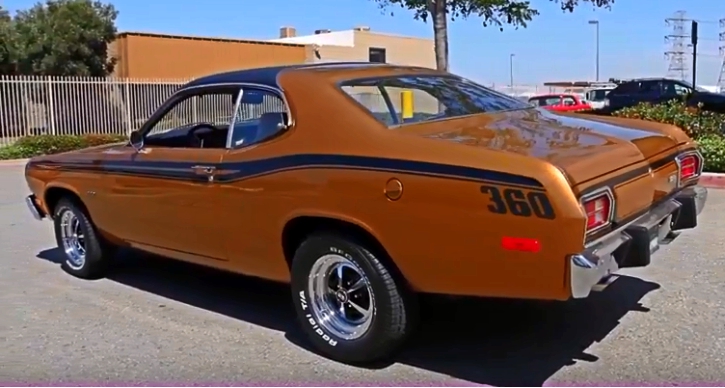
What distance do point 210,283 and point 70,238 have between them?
1.38 meters

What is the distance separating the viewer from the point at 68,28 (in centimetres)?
2459

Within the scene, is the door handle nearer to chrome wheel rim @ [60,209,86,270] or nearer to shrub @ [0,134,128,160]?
chrome wheel rim @ [60,209,86,270]

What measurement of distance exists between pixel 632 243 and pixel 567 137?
65 centimetres

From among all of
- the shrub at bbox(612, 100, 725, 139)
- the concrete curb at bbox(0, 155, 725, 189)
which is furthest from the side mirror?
the shrub at bbox(612, 100, 725, 139)

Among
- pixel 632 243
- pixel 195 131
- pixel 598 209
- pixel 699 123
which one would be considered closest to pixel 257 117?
pixel 195 131

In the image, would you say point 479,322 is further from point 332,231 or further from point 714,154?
point 714,154

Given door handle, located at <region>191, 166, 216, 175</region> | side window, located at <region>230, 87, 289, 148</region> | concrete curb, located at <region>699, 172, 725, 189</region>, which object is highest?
side window, located at <region>230, 87, 289, 148</region>

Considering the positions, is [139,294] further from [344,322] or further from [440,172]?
[440,172]

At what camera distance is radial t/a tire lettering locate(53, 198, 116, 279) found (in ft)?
19.0

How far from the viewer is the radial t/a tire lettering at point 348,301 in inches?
147

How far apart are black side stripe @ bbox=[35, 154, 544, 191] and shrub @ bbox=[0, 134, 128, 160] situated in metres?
12.5

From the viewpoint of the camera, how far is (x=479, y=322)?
180 inches

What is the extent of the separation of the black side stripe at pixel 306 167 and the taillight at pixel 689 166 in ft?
5.56

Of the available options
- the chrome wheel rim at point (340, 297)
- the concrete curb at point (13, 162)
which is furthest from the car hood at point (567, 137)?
the concrete curb at point (13, 162)
